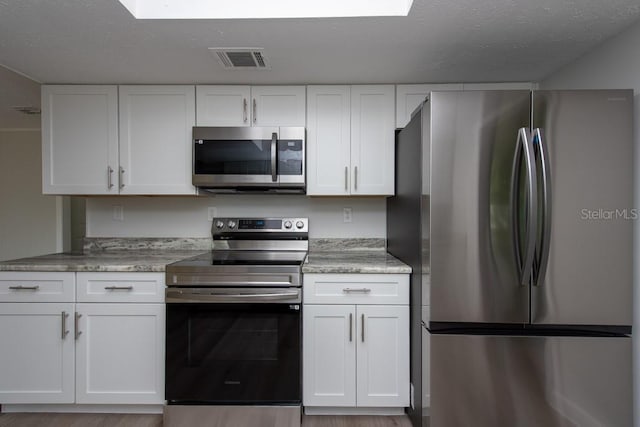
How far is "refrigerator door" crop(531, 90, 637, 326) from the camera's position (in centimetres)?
153

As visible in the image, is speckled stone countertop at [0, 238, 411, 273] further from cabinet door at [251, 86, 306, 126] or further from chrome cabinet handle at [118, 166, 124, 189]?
cabinet door at [251, 86, 306, 126]

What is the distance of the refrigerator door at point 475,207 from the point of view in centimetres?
154

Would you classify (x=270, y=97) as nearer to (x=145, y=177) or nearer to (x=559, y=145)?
(x=145, y=177)

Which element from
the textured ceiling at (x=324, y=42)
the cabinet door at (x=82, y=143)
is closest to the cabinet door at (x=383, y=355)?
the textured ceiling at (x=324, y=42)

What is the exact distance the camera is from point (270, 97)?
2381mm

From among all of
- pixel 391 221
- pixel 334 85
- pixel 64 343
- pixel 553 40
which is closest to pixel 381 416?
pixel 391 221

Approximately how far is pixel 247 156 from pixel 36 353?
169 centimetres

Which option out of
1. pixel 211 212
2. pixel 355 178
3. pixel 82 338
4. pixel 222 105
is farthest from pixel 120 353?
pixel 355 178

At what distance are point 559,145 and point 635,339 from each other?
95 cm

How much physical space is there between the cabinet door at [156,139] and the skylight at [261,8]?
2.66 ft

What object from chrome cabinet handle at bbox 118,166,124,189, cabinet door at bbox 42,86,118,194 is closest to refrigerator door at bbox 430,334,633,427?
chrome cabinet handle at bbox 118,166,124,189

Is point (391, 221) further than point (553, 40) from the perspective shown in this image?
Yes

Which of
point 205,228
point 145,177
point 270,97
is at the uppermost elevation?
point 270,97

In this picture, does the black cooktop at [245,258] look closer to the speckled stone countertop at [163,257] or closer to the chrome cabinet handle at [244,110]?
the speckled stone countertop at [163,257]
